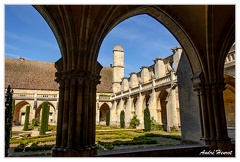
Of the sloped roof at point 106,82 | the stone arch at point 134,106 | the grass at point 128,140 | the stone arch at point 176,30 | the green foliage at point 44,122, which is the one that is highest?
the sloped roof at point 106,82

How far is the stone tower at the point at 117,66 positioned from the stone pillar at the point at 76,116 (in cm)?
2404

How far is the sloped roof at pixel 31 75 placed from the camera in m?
27.5

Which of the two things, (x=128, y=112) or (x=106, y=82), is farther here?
(x=106, y=82)

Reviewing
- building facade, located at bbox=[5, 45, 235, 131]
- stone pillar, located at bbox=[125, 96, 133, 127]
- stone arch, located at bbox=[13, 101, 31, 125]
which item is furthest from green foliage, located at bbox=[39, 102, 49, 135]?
stone arch, located at bbox=[13, 101, 31, 125]

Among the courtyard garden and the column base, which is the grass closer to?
the courtyard garden

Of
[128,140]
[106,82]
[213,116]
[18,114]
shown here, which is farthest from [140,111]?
[18,114]

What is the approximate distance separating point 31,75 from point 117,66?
1410cm

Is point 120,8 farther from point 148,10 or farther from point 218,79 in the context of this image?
point 218,79

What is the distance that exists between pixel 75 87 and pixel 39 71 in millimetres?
29381

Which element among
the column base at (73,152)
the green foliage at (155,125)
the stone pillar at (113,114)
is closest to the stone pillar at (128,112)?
the stone pillar at (113,114)

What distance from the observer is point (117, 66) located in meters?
29.2

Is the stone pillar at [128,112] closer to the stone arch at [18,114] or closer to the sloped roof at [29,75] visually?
the sloped roof at [29,75]

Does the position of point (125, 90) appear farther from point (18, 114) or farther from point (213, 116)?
point (213, 116)

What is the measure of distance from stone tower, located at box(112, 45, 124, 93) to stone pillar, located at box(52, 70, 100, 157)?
2404cm
